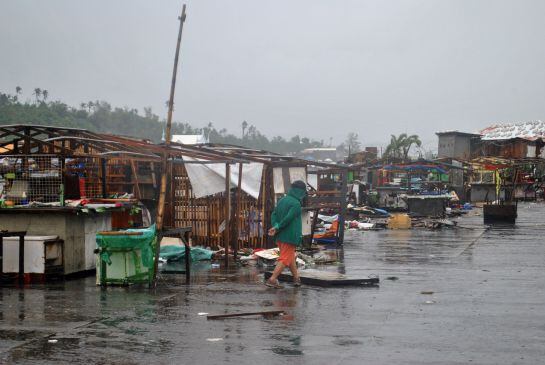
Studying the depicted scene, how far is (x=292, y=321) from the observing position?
8.90 metres

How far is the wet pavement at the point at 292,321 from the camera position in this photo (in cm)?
716

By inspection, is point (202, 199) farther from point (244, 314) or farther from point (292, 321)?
point (292, 321)

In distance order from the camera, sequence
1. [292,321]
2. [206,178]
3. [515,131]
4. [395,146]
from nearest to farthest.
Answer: [292,321] → [206,178] → [395,146] → [515,131]

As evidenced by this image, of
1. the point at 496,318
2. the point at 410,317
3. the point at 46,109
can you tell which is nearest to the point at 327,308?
the point at 410,317

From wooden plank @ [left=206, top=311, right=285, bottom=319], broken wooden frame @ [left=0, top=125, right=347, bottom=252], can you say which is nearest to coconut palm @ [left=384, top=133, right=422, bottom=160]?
broken wooden frame @ [left=0, top=125, right=347, bottom=252]

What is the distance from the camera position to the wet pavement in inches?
282

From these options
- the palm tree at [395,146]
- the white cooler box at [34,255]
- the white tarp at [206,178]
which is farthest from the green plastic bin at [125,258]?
the palm tree at [395,146]

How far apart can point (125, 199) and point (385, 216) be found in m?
21.2

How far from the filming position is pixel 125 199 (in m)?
14.5

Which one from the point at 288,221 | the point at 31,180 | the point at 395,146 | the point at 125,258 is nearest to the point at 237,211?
the point at 31,180

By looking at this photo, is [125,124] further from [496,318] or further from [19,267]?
[496,318]

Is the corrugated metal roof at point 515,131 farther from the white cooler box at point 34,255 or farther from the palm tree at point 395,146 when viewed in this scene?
the white cooler box at point 34,255

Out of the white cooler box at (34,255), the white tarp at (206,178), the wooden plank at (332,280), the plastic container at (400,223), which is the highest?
the white tarp at (206,178)

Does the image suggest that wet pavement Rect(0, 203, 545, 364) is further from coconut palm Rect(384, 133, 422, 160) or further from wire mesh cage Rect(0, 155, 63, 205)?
coconut palm Rect(384, 133, 422, 160)
